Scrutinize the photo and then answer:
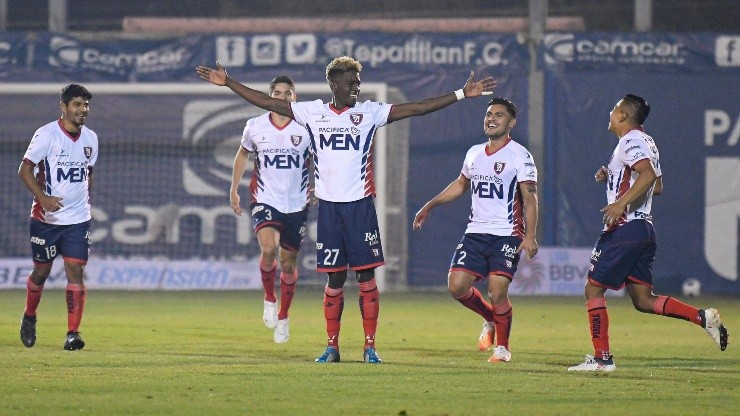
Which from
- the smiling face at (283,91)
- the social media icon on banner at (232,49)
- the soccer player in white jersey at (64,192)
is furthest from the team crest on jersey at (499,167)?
the social media icon on banner at (232,49)

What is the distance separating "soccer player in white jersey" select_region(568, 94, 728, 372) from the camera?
398 inches

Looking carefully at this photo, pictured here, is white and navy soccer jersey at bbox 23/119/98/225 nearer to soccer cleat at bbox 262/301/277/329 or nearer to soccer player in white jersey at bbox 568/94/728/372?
soccer cleat at bbox 262/301/277/329

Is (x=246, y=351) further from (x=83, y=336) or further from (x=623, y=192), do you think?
(x=623, y=192)

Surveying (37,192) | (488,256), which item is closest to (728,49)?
(488,256)

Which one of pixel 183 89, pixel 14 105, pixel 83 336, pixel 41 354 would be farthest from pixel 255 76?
pixel 41 354

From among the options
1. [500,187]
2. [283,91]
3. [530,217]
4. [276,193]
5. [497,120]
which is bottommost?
[530,217]

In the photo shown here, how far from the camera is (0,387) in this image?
8.69 meters

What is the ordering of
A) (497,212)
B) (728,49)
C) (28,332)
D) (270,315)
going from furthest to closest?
(728,49) → (270,315) → (28,332) → (497,212)

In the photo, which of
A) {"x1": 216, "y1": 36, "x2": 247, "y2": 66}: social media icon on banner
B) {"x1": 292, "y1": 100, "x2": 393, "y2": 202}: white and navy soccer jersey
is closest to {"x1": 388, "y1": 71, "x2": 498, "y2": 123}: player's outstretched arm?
{"x1": 292, "y1": 100, "x2": 393, "y2": 202}: white and navy soccer jersey

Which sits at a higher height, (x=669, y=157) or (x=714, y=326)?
(x=669, y=157)

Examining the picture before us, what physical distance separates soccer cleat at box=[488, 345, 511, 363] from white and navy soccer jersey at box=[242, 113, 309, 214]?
3.11 m

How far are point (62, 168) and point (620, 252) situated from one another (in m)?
4.65

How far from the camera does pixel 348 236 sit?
10.6 meters

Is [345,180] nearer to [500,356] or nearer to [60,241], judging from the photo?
[500,356]
